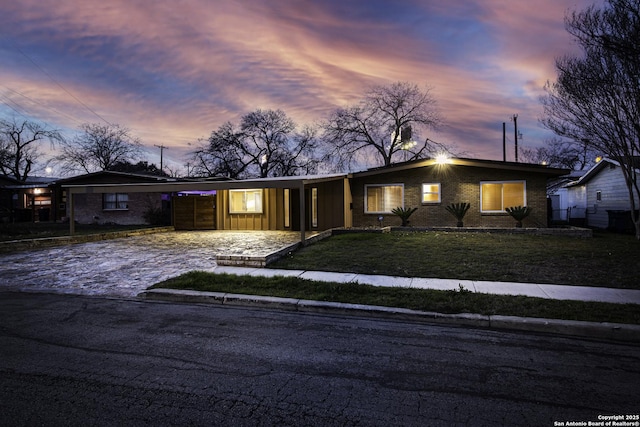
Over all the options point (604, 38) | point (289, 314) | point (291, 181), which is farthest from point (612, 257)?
point (291, 181)

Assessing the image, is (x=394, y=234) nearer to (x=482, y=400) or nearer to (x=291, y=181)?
(x=291, y=181)

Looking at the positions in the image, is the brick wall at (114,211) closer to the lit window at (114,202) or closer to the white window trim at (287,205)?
the lit window at (114,202)

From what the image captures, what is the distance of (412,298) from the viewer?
6070 millimetres

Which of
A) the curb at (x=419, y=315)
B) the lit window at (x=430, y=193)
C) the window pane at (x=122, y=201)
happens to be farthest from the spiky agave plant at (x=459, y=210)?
the window pane at (x=122, y=201)

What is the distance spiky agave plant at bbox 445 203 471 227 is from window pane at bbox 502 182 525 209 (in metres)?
1.72

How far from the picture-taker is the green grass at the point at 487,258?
764 centimetres

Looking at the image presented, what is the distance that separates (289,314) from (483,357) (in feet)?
9.38

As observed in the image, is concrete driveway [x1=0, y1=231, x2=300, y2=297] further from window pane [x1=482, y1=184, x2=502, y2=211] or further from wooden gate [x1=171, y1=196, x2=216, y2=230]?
window pane [x1=482, y1=184, x2=502, y2=211]

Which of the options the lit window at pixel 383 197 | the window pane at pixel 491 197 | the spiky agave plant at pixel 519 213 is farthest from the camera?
the lit window at pixel 383 197

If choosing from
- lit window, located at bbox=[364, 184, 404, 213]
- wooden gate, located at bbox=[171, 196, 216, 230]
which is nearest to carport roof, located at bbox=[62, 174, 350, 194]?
lit window, located at bbox=[364, 184, 404, 213]

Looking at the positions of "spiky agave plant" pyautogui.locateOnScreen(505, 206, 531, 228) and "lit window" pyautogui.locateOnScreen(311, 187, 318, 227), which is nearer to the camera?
"spiky agave plant" pyautogui.locateOnScreen(505, 206, 531, 228)

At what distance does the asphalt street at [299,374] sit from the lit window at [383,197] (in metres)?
13.2

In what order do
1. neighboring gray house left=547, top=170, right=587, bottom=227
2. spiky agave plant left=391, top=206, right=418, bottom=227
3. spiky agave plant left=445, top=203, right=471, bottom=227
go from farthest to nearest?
neighboring gray house left=547, top=170, right=587, bottom=227
spiky agave plant left=391, top=206, right=418, bottom=227
spiky agave plant left=445, top=203, right=471, bottom=227

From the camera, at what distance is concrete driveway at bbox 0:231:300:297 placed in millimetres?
7605
